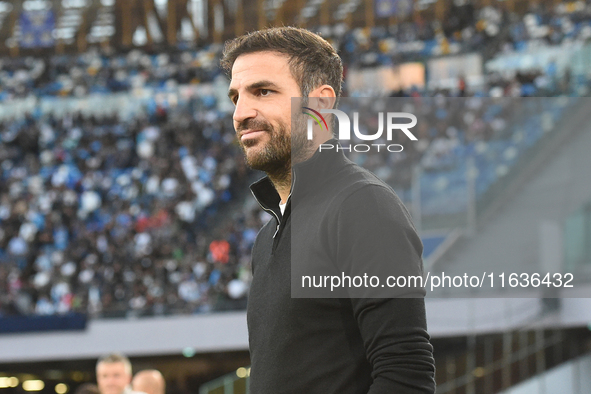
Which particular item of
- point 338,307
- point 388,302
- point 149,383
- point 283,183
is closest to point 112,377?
point 149,383

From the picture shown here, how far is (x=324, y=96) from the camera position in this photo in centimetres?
130

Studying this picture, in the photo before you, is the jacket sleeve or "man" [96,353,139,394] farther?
"man" [96,353,139,394]

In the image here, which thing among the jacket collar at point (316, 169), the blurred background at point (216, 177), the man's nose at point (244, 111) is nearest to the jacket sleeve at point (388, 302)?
the jacket collar at point (316, 169)

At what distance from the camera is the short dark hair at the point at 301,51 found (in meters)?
1.28

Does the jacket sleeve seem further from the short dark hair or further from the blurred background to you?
the blurred background

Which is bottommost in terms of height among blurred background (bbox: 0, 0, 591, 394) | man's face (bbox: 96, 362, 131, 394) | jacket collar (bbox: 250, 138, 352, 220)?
jacket collar (bbox: 250, 138, 352, 220)

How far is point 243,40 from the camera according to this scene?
4.30 feet

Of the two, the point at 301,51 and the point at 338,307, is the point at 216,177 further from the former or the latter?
the point at 338,307

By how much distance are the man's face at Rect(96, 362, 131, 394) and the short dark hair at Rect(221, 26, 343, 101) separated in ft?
10.3

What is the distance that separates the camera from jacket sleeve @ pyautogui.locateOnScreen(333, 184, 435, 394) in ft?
3.56

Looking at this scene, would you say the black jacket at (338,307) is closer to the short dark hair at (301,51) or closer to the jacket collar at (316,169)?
the jacket collar at (316,169)

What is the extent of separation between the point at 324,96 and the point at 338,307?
34cm

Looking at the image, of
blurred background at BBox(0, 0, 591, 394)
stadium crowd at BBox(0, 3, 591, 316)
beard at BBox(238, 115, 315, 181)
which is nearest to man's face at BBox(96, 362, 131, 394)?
blurred background at BBox(0, 0, 591, 394)

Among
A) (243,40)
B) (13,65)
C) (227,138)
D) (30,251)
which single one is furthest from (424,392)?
(13,65)
